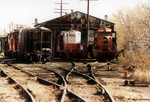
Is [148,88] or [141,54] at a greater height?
[141,54]

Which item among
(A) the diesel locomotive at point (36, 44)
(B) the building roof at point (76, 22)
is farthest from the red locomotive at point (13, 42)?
(B) the building roof at point (76, 22)

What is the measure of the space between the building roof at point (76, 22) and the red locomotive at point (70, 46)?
428cm

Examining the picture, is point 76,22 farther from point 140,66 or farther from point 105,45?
point 140,66

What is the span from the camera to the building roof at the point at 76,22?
3083 centimetres

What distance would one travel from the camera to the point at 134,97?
7.62 m

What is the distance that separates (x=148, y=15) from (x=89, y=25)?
17.8 metres

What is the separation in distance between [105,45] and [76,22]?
1026 centimetres

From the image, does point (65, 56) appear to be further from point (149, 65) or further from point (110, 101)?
point (110, 101)

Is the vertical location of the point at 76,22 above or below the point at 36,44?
above

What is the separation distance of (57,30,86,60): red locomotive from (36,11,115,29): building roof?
14.1ft

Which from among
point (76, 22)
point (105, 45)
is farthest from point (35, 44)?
point (76, 22)

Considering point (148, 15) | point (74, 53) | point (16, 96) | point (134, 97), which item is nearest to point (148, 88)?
point (134, 97)

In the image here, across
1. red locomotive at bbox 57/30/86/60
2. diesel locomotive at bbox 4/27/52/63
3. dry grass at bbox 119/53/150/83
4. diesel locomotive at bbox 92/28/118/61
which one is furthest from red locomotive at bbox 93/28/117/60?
diesel locomotive at bbox 4/27/52/63

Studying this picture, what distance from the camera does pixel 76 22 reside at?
102 ft
